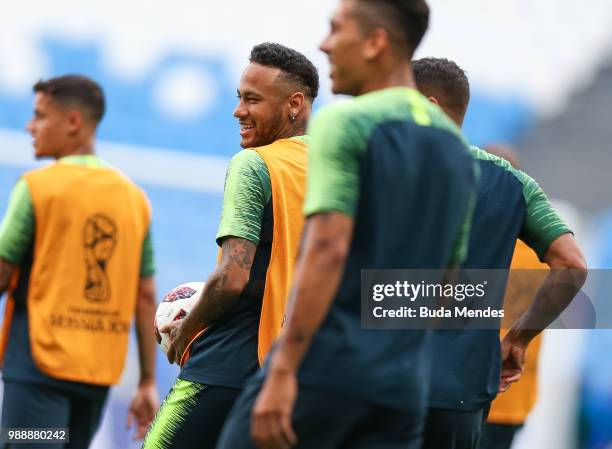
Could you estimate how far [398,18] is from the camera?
2.91 metres

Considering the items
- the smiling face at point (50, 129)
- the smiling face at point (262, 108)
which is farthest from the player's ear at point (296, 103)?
the smiling face at point (50, 129)

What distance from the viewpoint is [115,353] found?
18.6 ft

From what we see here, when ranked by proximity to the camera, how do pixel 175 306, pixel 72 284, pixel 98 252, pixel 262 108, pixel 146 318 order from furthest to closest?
pixel 146 318
pixel 98 252
pixel 72 284
pixel 262 108
pixel 175 306

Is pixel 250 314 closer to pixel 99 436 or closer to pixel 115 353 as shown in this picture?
pixel 115 353

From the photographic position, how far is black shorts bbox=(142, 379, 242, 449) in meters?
4.01

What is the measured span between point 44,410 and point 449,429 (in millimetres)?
2370

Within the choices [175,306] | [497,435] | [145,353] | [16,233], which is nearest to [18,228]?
[16,233]

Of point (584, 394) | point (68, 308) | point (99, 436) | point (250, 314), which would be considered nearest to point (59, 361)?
point (68, 308)

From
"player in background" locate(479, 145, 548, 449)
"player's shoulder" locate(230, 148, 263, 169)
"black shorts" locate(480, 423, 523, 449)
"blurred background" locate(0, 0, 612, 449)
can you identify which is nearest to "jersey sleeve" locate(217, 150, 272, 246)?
"player's shoulder" locate(230, 148, 263, 169)

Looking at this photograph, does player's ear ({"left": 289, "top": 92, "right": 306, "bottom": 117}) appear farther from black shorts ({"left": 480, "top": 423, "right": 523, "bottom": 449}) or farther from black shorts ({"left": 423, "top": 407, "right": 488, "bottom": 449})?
black shorts ({"left": 480, "top": 423, "right": 523, "bottom": 449})

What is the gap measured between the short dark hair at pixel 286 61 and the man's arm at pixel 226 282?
929mm

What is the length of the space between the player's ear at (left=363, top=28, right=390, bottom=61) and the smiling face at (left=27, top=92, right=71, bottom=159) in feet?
10.8

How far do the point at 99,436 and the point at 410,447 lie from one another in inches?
264

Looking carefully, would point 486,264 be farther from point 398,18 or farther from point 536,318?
point 398,18
